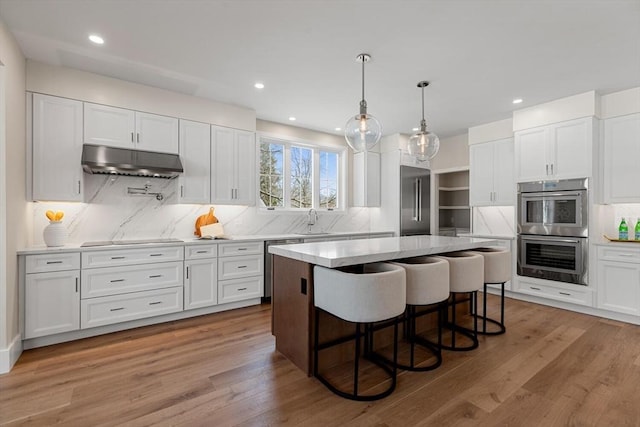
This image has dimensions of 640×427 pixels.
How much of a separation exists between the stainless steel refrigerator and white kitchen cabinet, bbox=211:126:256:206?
2788 millimetres

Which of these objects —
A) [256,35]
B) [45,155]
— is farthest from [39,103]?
[256,35]

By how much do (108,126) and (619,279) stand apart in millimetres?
5981

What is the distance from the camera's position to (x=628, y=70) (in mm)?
3145

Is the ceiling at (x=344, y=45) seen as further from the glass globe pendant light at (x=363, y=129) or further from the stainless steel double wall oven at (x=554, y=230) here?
the stainless steel double wall oven at (x=554, y=230)

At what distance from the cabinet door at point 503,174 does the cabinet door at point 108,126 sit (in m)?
5.06

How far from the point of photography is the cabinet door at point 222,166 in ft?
13.3

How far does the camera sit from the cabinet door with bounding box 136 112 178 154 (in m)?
3.51

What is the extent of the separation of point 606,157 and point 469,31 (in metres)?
2.72

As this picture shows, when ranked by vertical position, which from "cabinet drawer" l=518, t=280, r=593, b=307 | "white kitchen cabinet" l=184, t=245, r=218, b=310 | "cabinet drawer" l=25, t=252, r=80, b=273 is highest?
"cabinet drawer" l=25, t=252, r=80, b=273

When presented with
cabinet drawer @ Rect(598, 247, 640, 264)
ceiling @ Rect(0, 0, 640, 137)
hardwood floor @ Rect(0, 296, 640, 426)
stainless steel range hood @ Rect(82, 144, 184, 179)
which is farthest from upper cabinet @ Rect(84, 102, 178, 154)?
cabinet drawer @ Rect(598, 247, 640, 264)

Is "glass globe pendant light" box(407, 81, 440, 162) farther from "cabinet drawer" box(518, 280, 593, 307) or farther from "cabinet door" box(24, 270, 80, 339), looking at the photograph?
"cabinet door" box(24, 270, 80, 339)

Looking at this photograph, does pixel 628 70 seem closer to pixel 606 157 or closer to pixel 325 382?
pixel 606 157

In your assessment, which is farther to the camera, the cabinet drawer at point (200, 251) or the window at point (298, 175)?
the window at point (298, 175)

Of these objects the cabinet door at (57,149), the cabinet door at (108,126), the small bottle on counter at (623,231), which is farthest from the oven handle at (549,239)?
the cabinet door at (57,149)
